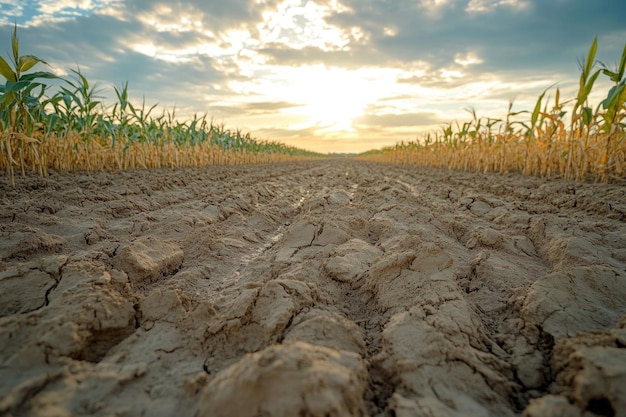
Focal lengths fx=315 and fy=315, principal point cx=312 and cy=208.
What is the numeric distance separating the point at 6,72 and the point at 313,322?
14.9ft

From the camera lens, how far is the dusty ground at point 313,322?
0.84m

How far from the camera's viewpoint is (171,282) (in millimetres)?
1725

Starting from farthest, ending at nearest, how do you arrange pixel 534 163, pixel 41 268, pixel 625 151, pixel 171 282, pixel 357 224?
pixel 534 163 < pixel 625 151 < pixel 357 224 < pixel 171 282 < pixel 41 268

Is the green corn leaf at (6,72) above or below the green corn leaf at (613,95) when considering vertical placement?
below

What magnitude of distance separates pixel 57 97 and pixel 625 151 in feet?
28.9

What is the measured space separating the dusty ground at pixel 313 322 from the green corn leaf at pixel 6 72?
2007 mm

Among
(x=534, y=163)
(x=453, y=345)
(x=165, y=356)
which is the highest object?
(x=534, y=163)

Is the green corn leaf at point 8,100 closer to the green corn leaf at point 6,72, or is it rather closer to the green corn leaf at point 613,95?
the green corn leaf at point 6,72

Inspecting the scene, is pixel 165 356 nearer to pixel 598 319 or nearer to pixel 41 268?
pixel 41 268

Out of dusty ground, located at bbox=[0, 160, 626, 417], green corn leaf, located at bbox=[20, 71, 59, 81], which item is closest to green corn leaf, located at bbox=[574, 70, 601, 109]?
dusty ground, located at bbox=[0, 160, 626, 417]

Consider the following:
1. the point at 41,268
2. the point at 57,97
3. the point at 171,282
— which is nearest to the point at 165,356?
the point at 171,282

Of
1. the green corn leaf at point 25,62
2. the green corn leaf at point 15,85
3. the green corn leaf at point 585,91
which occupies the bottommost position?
the green corn leaf at point 15,85

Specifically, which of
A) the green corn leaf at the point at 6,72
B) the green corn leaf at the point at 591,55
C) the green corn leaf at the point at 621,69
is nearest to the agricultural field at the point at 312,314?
the green corn leaf at the point at 6,72

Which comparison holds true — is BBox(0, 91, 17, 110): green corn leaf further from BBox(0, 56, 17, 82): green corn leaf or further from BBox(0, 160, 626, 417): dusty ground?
BBox(0, 160, 626, 417): dusty ground
